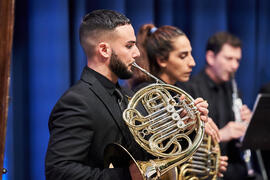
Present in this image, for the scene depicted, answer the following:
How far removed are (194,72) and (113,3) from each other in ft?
3.15

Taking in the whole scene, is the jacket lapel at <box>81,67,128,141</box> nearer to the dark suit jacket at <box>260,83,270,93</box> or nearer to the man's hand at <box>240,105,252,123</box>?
the man's hand at <box>240,105,252,123</box>

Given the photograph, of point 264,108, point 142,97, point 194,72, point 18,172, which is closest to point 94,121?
point 142,97

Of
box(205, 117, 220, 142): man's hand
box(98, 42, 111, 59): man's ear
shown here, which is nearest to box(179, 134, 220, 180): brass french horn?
box(205, 117, 220, 142): man's hand

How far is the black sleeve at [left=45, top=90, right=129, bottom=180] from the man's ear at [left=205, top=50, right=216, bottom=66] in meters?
1.83

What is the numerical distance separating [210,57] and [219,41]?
0.48 ft

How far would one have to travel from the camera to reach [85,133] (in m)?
1.36

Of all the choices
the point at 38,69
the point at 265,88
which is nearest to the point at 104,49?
the point at 38,69

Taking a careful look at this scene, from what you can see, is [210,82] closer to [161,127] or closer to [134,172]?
[161,127]

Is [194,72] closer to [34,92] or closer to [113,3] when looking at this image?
[113,3]

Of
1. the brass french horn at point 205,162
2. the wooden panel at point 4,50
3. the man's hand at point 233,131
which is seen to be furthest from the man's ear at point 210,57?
the wooden panel at point 4,50

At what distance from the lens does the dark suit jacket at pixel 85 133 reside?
132 cm

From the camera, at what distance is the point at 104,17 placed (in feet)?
5.07

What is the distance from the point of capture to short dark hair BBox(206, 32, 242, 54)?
9.78ft

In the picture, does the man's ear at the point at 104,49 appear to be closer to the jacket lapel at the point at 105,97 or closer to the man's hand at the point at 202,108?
the jacket lapel at the point at 105,97
